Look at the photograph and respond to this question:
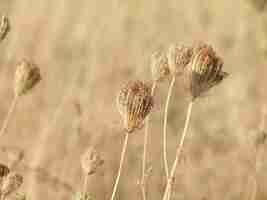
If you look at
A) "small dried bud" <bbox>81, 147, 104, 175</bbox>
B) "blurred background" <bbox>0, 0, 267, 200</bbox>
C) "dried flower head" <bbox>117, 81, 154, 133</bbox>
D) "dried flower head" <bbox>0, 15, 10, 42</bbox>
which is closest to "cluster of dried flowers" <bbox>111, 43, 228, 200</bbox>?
"dried flower head" <bbox>117, 81, 154, 133</bbox>

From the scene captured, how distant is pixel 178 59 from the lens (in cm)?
167

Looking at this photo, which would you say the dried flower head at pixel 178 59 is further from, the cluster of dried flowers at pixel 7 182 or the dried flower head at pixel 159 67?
the cluster of dried flowers at pixel 7 182

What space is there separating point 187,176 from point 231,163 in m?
0.40

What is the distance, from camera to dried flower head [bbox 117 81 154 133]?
1.52 m

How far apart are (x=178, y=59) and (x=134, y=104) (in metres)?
0.21

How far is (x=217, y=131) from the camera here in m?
4.91

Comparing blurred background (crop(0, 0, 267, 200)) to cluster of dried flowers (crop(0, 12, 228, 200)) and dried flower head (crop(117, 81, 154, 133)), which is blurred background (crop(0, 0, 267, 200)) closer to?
cluster of dried flowers (crop(0, 12, 228, 200))

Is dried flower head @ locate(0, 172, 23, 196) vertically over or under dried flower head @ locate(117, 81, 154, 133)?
under

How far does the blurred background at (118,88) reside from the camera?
4.10 metres

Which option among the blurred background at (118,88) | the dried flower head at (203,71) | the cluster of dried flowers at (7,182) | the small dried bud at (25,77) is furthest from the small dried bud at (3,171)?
the blurred background at (118,88)

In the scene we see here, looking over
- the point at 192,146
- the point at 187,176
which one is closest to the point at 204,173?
the point at 187,176

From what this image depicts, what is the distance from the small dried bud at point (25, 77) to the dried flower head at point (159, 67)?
307 mm

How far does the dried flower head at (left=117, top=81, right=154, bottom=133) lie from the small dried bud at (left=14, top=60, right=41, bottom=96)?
274mm

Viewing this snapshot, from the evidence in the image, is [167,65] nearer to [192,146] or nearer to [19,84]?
[19,84]
